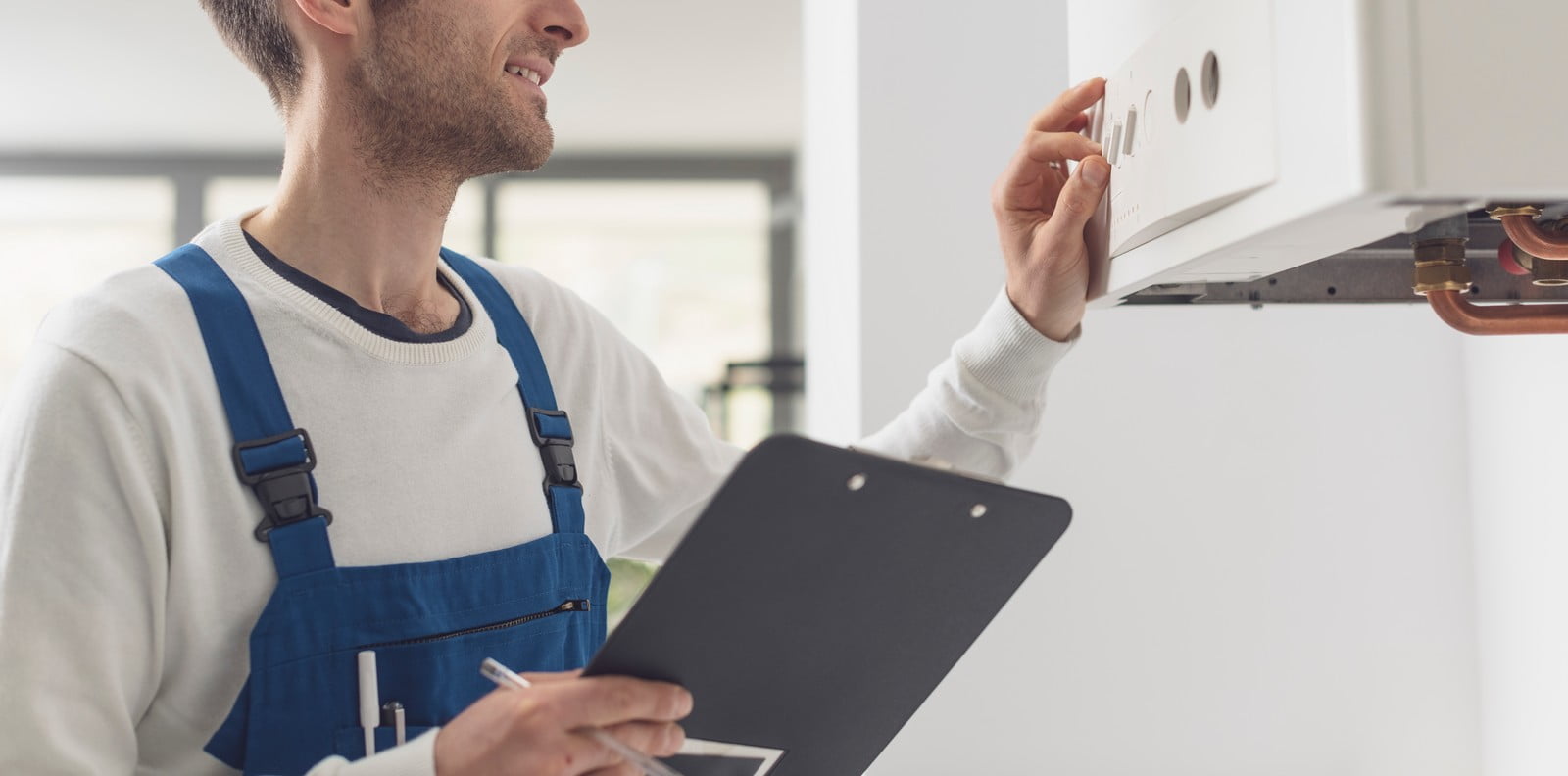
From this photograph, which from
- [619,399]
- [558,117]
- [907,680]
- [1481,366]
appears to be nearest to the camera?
[907,680]

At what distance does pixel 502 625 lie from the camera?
0.94 meters

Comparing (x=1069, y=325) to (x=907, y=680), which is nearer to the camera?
(x=907, y=680)

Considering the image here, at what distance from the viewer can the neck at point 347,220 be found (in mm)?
992

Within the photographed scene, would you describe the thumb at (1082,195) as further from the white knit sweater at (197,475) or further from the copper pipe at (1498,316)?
the copper pipe at (1498,316)

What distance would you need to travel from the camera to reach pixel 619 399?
117cm

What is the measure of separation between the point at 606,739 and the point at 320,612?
312 millimetres

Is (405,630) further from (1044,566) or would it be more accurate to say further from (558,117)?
(558,117)

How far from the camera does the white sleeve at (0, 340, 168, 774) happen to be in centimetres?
74

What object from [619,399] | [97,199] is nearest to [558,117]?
[97,199]

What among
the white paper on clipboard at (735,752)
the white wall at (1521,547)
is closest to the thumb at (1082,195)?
the white paper on clipboard at (735,752)

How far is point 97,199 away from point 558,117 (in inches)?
83.2

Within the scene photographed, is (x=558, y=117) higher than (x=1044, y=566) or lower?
higher

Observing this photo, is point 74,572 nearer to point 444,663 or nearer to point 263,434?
point 263,434

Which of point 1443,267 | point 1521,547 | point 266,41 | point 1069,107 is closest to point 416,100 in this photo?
point 266,41
